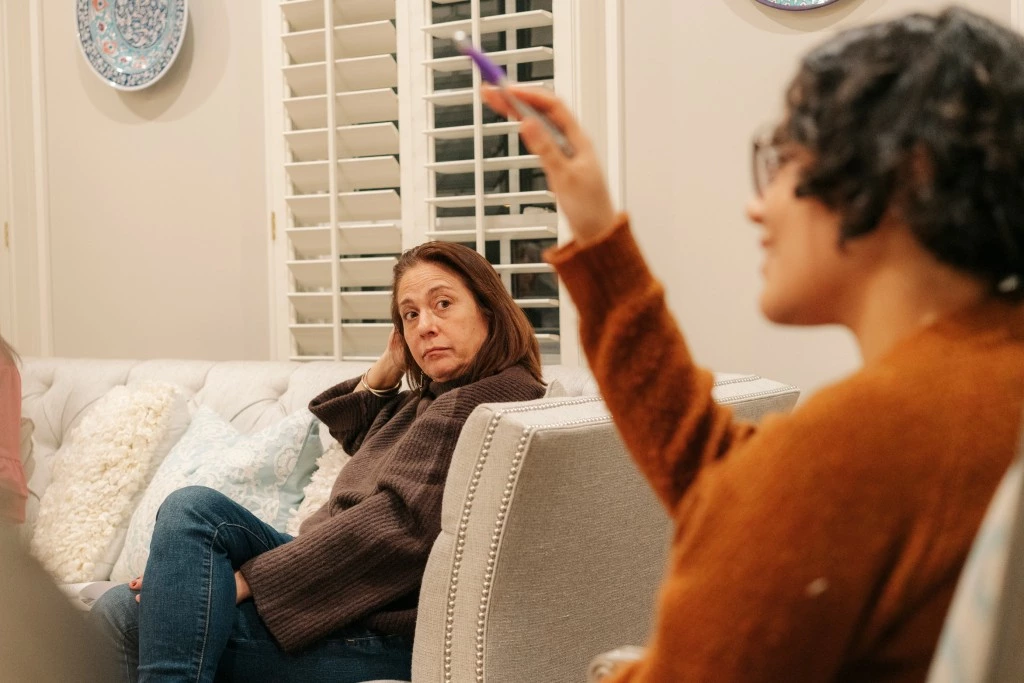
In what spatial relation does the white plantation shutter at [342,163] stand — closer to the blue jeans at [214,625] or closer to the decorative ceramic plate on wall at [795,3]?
the decorative ceramic plate on wall at [795,3]

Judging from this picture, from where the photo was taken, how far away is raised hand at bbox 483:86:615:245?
722mm

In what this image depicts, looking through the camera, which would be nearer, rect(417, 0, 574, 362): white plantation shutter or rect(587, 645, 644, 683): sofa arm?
rect(587, 645, 644, 683): sofa arm

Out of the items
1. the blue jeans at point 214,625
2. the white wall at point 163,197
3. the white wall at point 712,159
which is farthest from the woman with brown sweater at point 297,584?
the white wall at point 163,197

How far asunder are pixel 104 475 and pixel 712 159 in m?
1.68

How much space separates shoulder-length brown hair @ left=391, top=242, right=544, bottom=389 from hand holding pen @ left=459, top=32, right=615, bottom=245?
1.18 meters

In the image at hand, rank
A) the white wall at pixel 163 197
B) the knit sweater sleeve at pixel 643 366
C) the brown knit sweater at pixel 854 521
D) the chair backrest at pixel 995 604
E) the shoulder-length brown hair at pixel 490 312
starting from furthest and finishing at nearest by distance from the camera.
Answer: the white wall at pixel 163 197 < the shoulder-length brown hair at pixel 490 312 < the knit sweater sleeve at pixel 643 366 < the brown knit sweater at pixel 854 521 < the chair backrest at pixel 995 604

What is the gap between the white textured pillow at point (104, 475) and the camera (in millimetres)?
2291

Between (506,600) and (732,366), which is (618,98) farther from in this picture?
(506,600)

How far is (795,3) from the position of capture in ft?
7.56

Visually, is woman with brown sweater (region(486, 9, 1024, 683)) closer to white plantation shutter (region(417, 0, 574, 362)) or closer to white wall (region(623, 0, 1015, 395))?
white wall (region(623, 0, 1015, 395))

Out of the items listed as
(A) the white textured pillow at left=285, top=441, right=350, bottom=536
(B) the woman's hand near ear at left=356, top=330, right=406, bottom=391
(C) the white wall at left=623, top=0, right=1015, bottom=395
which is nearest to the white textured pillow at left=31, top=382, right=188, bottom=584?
(A) the white textured pillow at left=285, top=441, right=350, bottom=536

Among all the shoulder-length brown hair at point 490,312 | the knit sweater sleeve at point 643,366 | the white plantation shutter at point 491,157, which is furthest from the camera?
the white plantation shutter at point 491,157

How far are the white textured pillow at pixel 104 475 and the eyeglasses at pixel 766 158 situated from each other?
79.9 inches

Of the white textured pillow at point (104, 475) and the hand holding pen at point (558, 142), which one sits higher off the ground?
the hand holding pen at point (558, 142)
